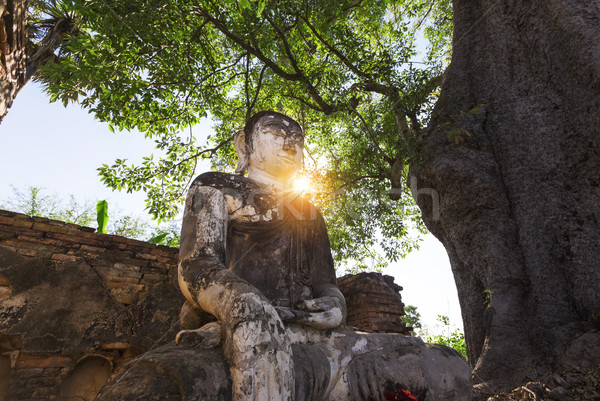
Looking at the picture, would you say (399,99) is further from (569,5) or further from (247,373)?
(247,373)

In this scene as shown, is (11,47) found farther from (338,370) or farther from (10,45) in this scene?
(338,370)

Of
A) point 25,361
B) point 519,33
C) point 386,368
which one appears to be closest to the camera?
point 386,368

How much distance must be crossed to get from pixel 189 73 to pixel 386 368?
4.62m

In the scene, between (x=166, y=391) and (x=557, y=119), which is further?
(x=557, y=119)

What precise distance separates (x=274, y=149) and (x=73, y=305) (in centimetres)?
211

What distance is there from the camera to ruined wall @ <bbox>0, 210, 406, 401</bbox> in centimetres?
279

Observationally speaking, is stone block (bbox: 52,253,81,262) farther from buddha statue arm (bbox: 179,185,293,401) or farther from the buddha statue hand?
the buddha statue hand

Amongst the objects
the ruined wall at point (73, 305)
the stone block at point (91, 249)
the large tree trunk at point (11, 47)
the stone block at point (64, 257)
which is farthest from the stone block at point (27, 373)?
the large tree trunk at point (11, 47)

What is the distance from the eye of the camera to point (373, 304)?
427 cm

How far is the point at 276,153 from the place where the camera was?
2.51 meters

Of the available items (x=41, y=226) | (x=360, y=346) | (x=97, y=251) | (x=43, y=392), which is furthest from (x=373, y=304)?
(x=41, y=226)

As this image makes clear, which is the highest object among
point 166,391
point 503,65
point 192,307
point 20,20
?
point 20,20

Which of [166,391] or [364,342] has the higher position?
[364,342]

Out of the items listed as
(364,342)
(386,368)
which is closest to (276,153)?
(364,342)
